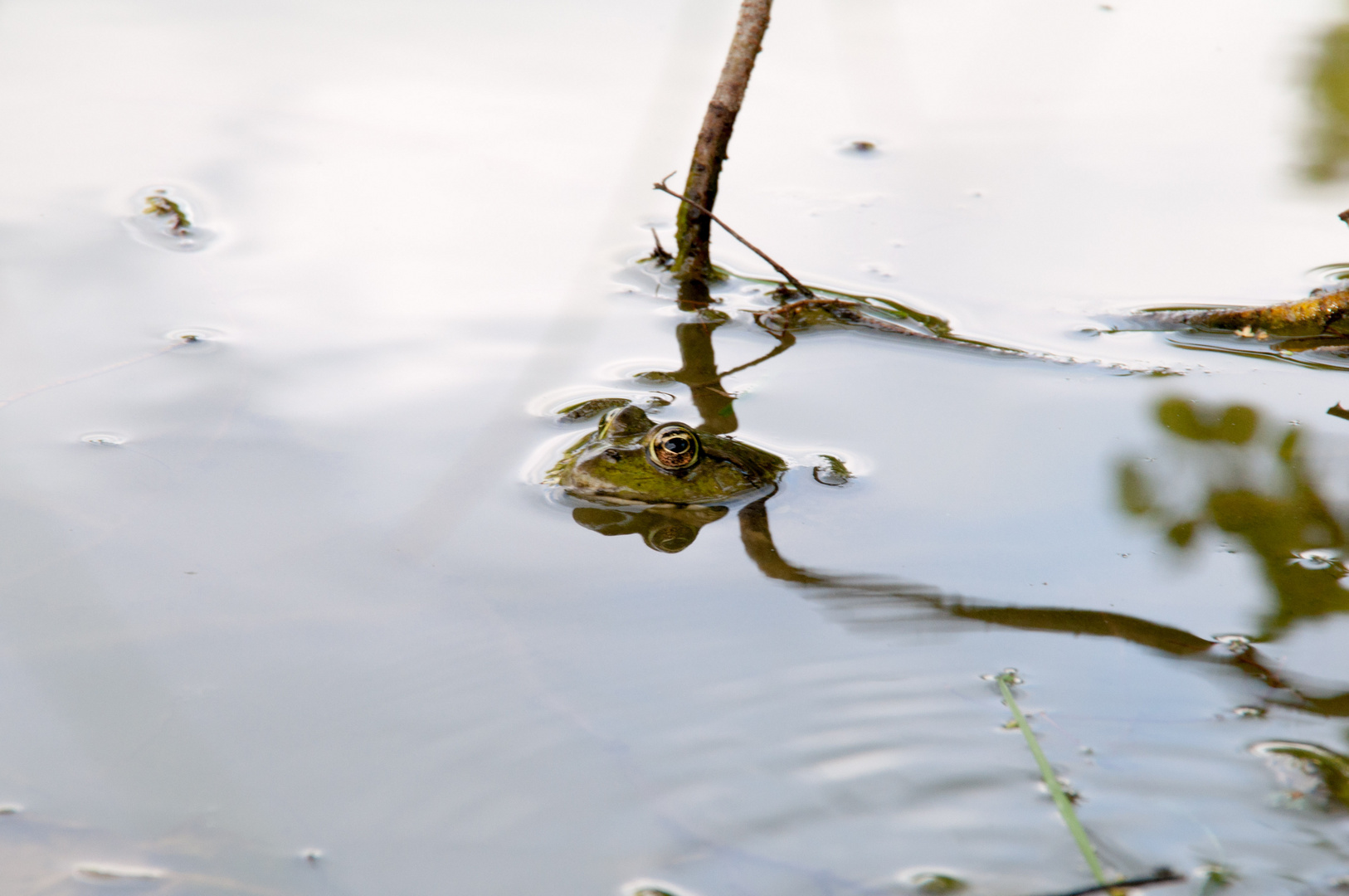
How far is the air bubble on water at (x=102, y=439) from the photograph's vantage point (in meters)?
3.04

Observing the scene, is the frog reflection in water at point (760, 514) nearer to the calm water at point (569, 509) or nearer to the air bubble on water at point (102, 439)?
the calm water at point (569, 509)

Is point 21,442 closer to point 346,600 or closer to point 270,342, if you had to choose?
point 270,342

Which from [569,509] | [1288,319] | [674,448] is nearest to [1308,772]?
[674,448]

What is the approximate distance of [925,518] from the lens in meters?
2.97

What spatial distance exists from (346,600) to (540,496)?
2.32 ft

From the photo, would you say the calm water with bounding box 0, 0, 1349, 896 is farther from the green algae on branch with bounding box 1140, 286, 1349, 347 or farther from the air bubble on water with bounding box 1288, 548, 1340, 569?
the green algae on branch with bounding box 1140, 286, 1349, 347

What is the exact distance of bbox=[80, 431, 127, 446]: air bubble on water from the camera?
3.04 metres

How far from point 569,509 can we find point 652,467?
27cm

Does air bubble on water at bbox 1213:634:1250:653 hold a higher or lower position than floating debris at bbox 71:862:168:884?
higher

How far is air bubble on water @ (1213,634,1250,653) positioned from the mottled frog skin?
4.12ft

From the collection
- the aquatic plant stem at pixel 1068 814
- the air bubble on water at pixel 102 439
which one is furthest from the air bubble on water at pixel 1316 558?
the air bubble on water at pixel 102 439

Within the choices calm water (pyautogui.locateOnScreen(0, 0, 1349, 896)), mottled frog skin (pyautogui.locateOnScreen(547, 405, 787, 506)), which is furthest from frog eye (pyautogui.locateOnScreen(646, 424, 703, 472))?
calm water (pyautogui.locateOnScreen(0, 0, 1349, 896))

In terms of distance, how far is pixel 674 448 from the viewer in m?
3.03

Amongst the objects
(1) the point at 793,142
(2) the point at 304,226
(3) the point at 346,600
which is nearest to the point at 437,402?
(3) the point at 346,600
